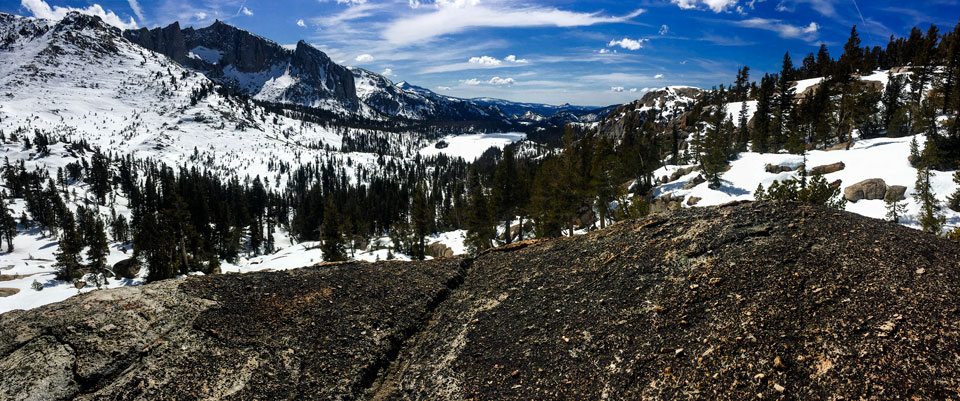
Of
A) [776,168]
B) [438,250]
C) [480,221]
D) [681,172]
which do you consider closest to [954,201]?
[776,168]

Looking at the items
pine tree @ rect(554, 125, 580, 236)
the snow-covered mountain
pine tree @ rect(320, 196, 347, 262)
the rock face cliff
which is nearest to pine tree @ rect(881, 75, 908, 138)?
pine tree @ rect(554, 125, 580, 236)

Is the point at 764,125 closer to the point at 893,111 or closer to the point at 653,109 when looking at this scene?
the point at 893,111

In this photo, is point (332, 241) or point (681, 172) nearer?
point (332, 241)

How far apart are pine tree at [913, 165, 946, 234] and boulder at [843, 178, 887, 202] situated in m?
2.00

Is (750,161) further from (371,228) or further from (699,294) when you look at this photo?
(371,228)

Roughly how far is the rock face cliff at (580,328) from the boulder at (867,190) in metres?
31.5

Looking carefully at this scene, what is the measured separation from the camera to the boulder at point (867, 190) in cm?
3244

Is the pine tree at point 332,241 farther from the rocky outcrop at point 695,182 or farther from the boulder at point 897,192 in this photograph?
the boulder at point 897,192

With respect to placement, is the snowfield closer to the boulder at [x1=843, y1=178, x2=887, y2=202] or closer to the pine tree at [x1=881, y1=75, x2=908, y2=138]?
the boulder at [x1=843, y1=178, x2=887, y2=202]

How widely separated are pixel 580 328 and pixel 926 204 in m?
33.2

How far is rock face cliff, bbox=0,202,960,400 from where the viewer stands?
6.36m

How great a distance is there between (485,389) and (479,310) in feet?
11.0

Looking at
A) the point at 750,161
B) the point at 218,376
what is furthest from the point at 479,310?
the point at 750,161

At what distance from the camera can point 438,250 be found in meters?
55.7
